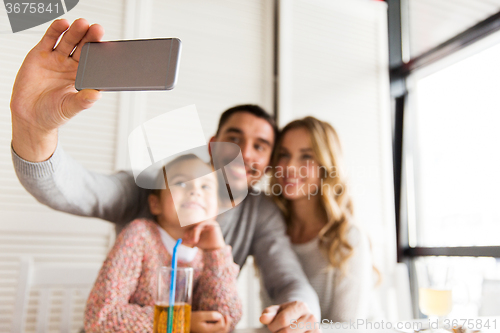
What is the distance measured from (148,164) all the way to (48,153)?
33 cm

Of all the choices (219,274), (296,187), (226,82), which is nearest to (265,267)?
(219,274)

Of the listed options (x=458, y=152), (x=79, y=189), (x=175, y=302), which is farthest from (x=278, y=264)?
(x=458, y=152)

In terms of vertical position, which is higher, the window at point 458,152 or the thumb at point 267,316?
the window at point 458,152

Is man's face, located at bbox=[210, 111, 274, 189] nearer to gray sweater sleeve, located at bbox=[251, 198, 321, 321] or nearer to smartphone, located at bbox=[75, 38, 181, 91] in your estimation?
gray sweater sleeve, located at bbox=[251, 198, 321, 321]

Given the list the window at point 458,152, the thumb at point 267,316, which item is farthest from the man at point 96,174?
the window at point 458,152

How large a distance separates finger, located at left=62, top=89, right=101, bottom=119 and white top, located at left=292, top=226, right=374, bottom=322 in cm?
73

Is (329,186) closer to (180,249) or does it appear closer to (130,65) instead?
(180,249)

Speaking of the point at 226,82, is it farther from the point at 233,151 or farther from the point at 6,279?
the point at 6,279

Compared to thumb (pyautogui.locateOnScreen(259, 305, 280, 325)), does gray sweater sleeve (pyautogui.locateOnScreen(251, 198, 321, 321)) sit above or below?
above

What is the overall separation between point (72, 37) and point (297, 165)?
0.73 metres

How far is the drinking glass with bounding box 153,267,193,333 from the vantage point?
0.53 metres

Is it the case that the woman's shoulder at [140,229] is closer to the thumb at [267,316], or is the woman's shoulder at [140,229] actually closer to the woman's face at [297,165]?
the thumb at [267,316]

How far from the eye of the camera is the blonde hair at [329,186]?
104 centimetres

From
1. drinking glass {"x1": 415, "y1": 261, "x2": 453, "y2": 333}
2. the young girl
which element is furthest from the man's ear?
drinking glass {"x1": 415, "y1": 261, "x2": 453, "y2": 333}
